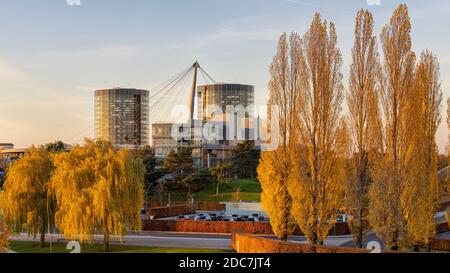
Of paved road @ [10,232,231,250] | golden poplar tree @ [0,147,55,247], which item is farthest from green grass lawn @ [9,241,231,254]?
paved road @ [10,232,231,250]

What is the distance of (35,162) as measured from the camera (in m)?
34.0

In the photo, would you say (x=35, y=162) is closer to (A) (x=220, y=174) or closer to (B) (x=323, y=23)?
(B) (x=323, y=23)

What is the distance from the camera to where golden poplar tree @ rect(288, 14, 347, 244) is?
79.4ft

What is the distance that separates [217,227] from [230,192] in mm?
34512

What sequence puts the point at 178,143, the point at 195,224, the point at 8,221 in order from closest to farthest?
the point at 8,221
the point at 195,224
the point at 178,143

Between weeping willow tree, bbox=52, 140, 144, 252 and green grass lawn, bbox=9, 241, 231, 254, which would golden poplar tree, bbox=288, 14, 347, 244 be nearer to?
green grass lawn, bbox=9, 241, 231, 254

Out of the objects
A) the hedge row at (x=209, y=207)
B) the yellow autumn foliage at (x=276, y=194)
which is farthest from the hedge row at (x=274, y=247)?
the hedge row at (x=209, y=207)

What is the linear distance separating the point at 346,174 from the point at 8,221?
69.0ft

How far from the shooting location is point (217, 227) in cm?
3847

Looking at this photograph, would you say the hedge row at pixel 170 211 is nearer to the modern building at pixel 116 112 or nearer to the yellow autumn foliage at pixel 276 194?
the yellow autumn foliage at pixel 276 194

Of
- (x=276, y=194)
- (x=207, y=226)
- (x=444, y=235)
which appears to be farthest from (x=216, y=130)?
(x=276, y=194)

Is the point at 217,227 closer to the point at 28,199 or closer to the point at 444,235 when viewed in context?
the point at 28,199

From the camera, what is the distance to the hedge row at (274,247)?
19684 mm
